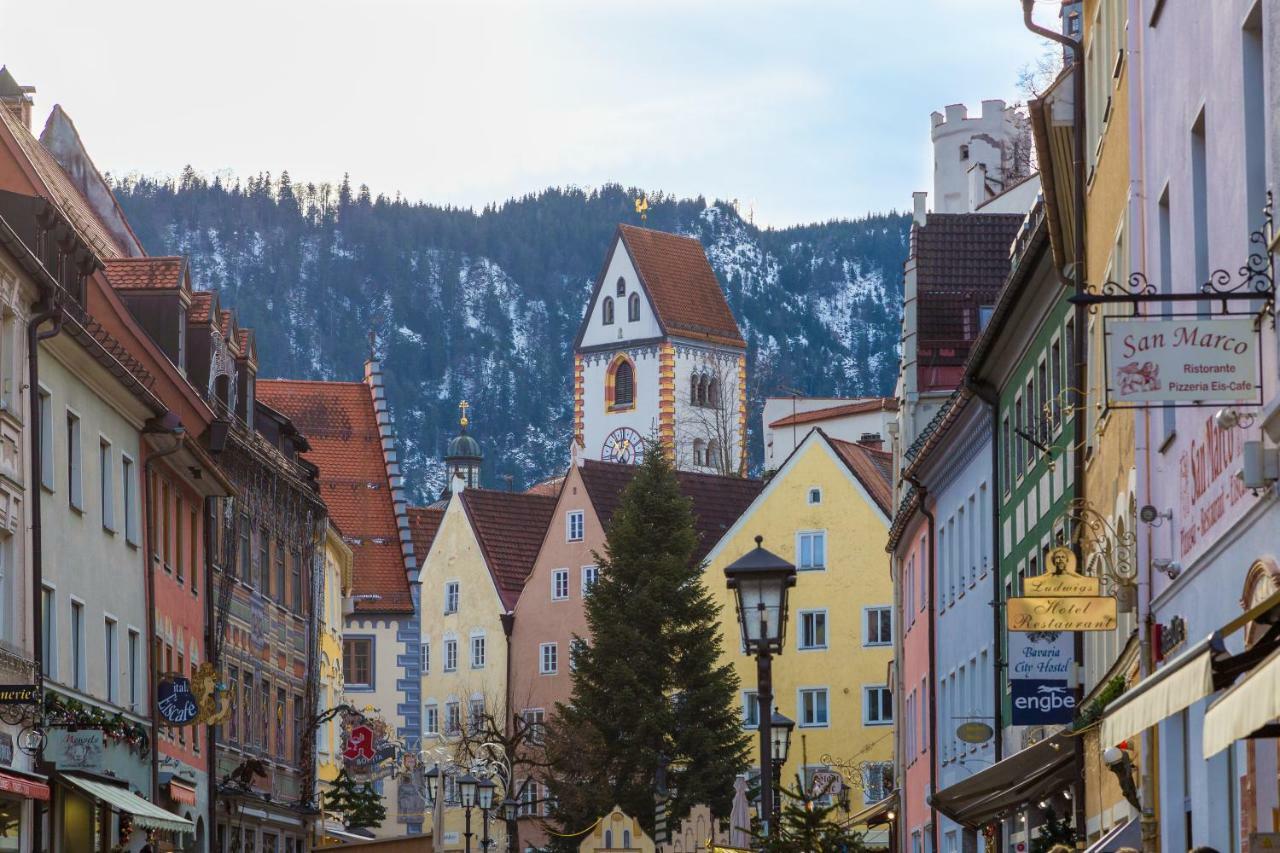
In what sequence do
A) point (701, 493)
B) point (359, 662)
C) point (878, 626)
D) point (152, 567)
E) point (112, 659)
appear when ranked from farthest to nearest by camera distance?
→ point (701, 493)
point (359, 662)
point (878, 626)
point (152, 567)
point (112, 659)

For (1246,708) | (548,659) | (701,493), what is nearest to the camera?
(1246,708)

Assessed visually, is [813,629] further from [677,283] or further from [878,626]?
[677,283]

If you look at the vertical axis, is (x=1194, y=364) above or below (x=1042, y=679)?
above

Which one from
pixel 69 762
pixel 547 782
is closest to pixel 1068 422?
pixel 69 762

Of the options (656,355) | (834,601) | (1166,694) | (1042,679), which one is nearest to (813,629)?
(834,601)

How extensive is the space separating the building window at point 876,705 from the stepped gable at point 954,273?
80.3ft

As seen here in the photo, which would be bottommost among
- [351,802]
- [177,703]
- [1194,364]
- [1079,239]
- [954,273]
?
[351,802]

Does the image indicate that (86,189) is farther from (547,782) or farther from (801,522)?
(801,522)

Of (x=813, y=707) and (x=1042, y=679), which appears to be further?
(x=813, y=707)

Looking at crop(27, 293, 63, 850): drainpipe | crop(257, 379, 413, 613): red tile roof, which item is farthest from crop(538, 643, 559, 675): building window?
crop(27, 293, 63, 850): drainpipe

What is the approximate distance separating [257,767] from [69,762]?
15.1 meters

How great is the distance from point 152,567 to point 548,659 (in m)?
51.1

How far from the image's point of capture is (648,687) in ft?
228

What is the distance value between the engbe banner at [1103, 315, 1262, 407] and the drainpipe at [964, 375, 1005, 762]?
21.8m
